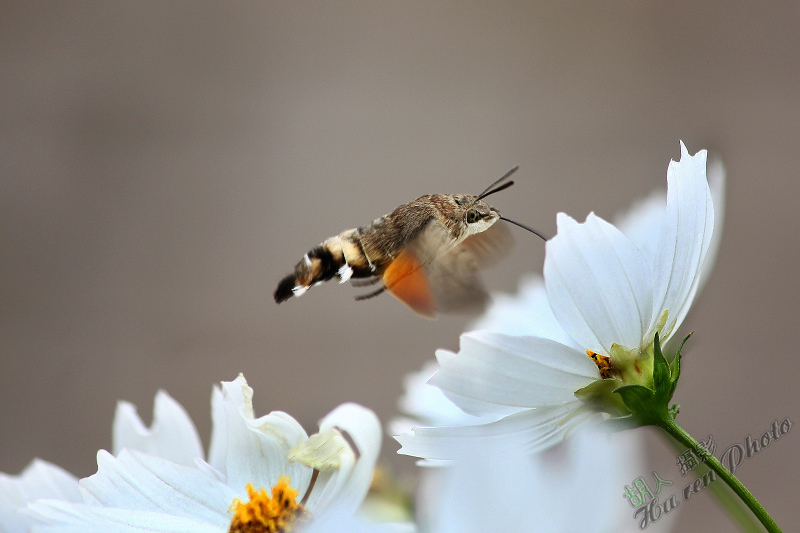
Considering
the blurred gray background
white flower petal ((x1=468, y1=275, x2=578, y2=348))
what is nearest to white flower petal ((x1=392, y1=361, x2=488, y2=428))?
white flower petal ((x1=468, y1=275, x2=578, y2=348))

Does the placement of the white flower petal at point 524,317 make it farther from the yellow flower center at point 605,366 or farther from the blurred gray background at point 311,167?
the blurred gray background at point 311,167

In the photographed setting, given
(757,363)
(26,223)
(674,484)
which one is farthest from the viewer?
(26,223)

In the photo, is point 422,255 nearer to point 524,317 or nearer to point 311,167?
point 524,317

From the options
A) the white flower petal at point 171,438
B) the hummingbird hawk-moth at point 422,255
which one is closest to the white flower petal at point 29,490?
the white flower petal at point 171,438

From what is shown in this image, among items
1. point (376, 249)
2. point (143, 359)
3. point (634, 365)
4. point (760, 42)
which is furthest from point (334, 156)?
point (634, 365)

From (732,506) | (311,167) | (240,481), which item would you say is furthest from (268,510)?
(311,167)

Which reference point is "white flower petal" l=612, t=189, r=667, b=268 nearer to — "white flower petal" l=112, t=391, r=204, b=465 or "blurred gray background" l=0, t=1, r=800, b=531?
"white flower petal" l=112, t=391, r=204, b=465

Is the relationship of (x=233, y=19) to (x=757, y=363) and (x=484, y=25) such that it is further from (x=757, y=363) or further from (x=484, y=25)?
(x=757, y=363)
